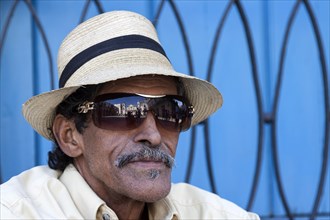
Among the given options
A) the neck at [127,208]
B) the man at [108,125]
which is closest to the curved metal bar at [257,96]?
the man at [108,125]

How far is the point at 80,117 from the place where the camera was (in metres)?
2.35

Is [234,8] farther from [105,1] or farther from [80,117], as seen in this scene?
[80,117]

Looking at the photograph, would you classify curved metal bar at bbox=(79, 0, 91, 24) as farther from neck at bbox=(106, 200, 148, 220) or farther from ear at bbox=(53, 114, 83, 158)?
neck at bbox=(106, 200, 148, 220)

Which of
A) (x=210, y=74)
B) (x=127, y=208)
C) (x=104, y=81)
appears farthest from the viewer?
(x=210, y=74)

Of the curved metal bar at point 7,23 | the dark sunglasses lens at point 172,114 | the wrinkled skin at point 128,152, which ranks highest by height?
the curved metal bar at point 7,23

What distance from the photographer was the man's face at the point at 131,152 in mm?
2238

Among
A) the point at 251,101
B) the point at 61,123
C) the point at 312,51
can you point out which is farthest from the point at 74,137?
the point at 312,51

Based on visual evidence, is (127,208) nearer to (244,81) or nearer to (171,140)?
(171,140)

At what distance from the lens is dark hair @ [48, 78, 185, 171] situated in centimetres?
230

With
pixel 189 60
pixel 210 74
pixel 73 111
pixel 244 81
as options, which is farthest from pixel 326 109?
pixel 73 111

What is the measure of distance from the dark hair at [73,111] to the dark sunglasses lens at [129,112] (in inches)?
1.8

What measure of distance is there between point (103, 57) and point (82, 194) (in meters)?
0.42

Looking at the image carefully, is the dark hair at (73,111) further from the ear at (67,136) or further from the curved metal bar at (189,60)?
the curved metal bar at (189,60)

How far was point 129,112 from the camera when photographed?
2.24 metres
